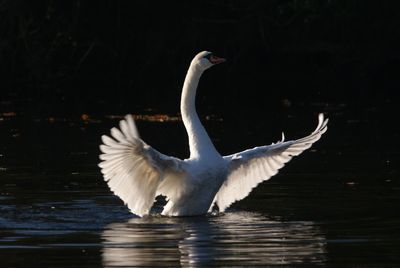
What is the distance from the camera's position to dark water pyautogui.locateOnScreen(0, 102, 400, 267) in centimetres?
1061

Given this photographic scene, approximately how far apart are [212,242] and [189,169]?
183 cm

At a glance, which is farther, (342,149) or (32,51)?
(32,51)

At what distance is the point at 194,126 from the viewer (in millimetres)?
13289

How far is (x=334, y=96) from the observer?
104 feet

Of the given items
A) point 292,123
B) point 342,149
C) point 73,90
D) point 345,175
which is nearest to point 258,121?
point 292,123

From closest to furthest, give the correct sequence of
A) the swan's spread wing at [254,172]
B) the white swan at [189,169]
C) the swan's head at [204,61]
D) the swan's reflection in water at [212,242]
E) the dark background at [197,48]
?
the swan's reflection in water at [212,242] → the white swan at [189,169] → the swan's head at [204,61] → the swan's spread wing at [254,172] → the dark background at [197,48]

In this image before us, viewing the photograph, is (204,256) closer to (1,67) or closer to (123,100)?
(123,100)

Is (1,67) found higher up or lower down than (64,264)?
higher up

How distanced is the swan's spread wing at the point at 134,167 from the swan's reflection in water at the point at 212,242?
0.93 ft

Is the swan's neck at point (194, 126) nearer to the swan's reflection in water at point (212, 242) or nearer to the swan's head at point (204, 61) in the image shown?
the swan's head at point (204, 61)

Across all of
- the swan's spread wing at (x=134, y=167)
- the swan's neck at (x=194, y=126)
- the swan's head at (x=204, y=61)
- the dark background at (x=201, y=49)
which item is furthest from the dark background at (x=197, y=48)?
the swan's spread wing at (x=134, y=167)

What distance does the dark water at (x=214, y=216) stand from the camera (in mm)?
10609

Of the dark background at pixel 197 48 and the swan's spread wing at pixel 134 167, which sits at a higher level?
the dark background at pixel 197 48

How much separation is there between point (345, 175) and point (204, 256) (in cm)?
618
